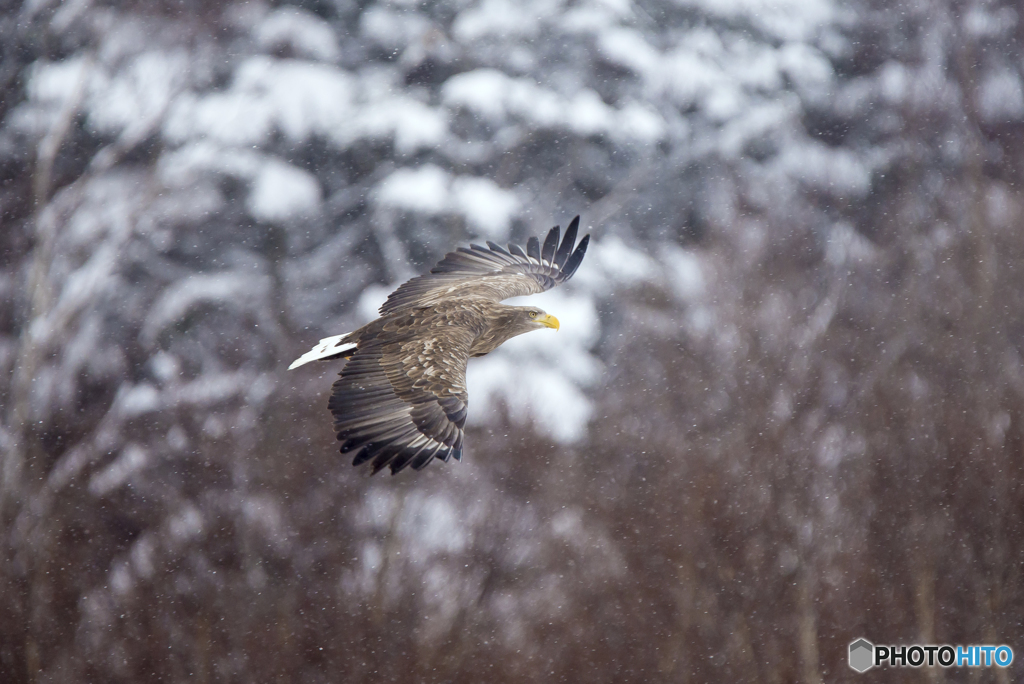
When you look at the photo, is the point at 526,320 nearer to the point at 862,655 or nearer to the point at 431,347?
the point at 431,347

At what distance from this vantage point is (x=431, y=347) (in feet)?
10.9

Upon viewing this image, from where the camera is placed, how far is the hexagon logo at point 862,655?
21.1ft

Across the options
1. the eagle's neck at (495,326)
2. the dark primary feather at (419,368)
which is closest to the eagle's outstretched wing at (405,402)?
the dark primary feather at (419,368)

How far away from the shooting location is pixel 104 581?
19.1 feet

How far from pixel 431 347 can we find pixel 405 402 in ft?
1.06

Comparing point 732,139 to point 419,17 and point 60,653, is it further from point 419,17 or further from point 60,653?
point 60,653

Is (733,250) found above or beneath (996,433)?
above

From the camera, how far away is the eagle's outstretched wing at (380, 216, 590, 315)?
4.20 m

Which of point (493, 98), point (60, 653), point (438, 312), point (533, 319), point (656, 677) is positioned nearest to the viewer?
point (438, 312)

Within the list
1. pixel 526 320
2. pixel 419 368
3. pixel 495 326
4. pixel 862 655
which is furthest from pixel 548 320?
pixel 862 655

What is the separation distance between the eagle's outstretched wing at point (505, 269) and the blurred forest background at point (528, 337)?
1.65 metres

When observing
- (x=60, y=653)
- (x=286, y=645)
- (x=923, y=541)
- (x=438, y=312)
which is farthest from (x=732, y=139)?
(x=60, y=653)

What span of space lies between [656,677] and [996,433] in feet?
11.0

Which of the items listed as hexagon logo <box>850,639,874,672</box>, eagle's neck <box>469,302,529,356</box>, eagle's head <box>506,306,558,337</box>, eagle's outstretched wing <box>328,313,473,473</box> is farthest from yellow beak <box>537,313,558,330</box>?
hexagon logo <box>850,639,874,672</box>
